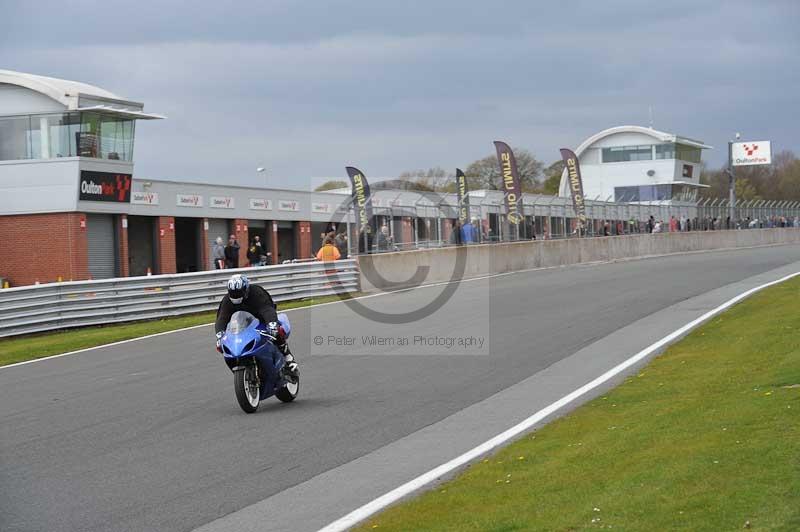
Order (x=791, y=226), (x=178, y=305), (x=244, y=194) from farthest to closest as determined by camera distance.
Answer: (x=791, y=226)
(x=244, y=194)
(x=178, y=305)

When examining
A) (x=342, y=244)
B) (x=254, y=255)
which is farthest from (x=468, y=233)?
(x=254, y=255)

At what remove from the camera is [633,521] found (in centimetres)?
573

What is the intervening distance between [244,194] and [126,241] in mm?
8968

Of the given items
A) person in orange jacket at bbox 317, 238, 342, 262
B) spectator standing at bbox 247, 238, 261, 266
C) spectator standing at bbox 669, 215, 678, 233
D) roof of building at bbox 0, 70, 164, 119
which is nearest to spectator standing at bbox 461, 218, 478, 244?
spectator standing at bbox 247, 238, 261, 266

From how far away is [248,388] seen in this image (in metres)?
11.3

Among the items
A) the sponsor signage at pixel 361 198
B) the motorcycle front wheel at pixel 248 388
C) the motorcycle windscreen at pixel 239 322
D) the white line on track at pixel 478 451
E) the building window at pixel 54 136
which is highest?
the building window at pixel 54 136

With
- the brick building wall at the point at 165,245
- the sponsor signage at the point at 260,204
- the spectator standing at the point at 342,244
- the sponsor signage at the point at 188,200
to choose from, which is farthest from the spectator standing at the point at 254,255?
the sponsor signage at the point at 260,204

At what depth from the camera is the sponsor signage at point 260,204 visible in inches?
2060

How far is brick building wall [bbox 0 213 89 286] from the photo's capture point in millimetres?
41312

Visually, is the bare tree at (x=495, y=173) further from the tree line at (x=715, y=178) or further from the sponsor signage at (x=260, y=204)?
the sponsor signage at (x=260, y=204)

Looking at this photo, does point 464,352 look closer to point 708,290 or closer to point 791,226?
point 708,290

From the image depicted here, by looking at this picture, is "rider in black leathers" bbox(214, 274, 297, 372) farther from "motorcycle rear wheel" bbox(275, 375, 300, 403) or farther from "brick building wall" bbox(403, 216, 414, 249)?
"brick building wall" bbox(403, 216, 414, 249)

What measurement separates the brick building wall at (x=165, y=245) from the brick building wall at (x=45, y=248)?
4.99 meters

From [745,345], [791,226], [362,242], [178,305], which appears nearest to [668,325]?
[745,345]
